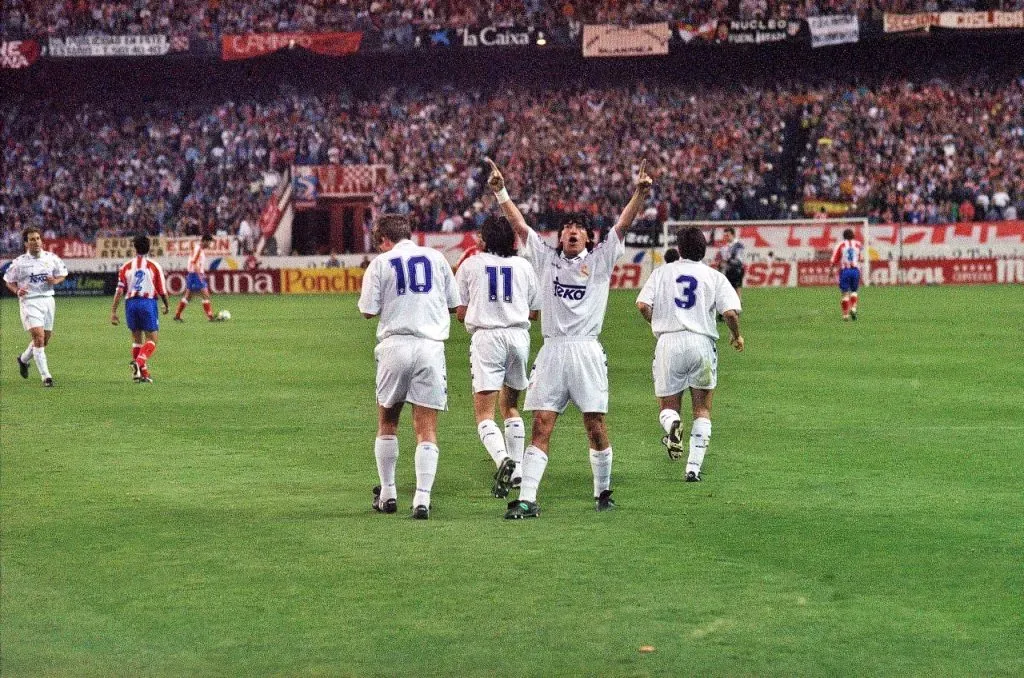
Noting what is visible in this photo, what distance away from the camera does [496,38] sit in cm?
5625

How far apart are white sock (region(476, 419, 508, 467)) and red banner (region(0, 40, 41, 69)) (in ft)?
168

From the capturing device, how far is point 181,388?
1909 cm

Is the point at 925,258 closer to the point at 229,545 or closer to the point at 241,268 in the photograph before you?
the point at 241,268

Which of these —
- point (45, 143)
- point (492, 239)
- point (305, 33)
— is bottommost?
point (492, 239)

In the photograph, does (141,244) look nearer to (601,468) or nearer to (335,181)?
(601,468)

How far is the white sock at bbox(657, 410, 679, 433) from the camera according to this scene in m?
11.6

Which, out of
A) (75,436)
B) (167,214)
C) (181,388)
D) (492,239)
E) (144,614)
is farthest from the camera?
Answer: (167,214)

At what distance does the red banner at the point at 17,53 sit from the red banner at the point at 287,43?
319 inches

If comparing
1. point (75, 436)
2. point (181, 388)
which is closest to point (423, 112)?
point (181, 388)

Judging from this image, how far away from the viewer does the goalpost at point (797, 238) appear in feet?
156

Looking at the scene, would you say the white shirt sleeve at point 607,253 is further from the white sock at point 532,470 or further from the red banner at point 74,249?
the red banner at point 74,249

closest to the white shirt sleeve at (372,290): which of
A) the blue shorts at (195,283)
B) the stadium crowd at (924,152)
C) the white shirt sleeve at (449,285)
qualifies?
the white shirt sleeve at (449,285)

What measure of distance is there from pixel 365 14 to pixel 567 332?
2000 inches

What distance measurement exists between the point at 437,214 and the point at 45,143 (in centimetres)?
1874
